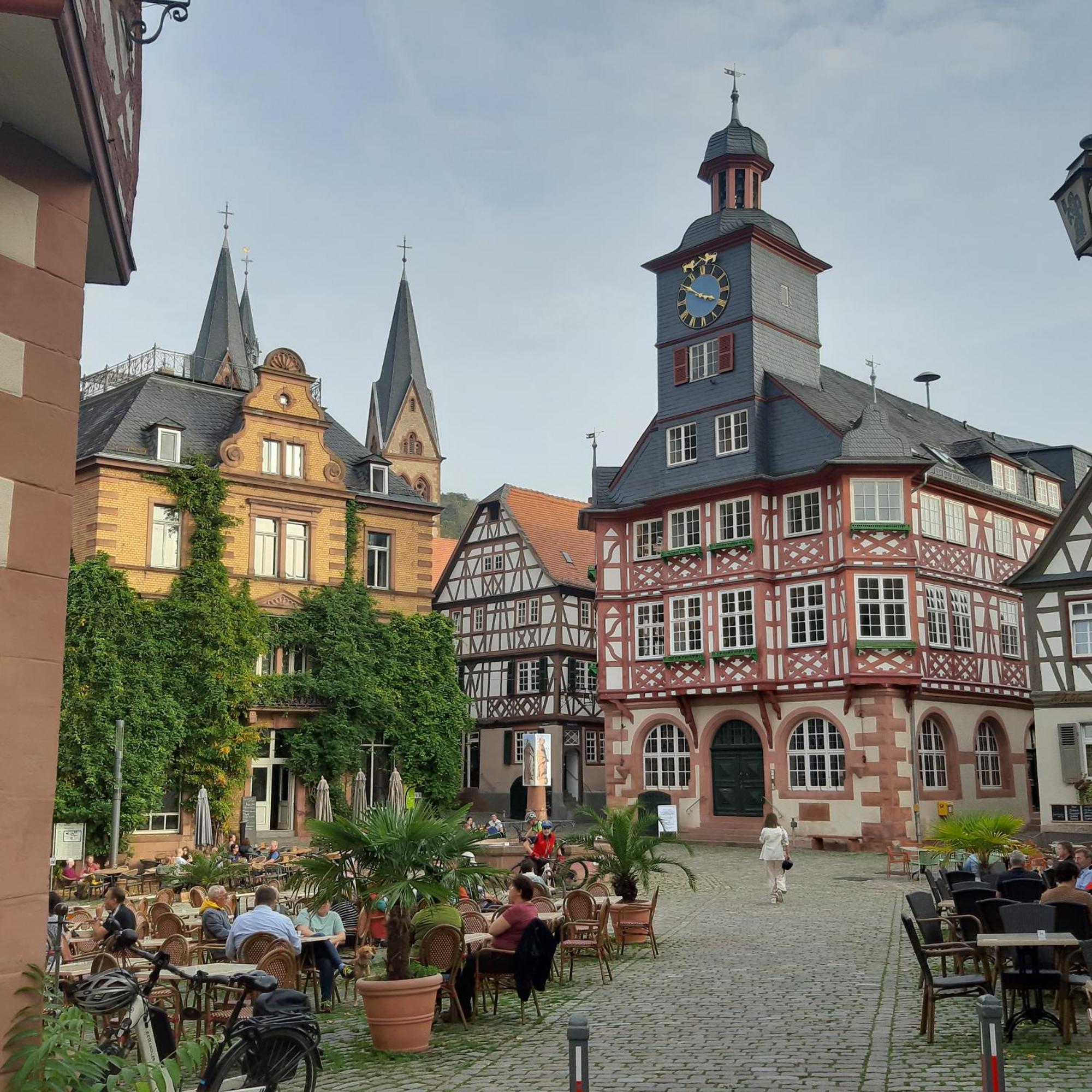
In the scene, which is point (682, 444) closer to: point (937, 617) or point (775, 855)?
point (937, 617)

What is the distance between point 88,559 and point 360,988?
23111 millimetres

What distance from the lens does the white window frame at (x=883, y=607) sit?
Answer: 32125mm

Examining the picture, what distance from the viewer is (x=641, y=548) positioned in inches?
1500

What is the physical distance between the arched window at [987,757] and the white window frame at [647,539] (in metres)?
10.4

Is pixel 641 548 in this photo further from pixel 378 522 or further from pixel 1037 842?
pixel 1037 842

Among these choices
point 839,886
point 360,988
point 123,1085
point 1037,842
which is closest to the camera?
point 123,1085

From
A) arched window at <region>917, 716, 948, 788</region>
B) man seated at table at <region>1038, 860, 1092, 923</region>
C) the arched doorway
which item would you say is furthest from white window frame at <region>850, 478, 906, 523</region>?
man seated at table at <region>1038, 860, 1092, 923</region>

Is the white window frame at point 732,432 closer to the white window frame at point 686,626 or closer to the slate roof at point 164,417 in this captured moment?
the white window frame at point 686,626

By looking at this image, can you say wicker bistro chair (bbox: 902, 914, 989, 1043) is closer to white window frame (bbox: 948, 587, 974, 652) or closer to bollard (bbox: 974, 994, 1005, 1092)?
bollard (bbox: 974, 994, 1005, 1092)

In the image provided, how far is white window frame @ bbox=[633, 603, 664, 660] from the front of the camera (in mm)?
36906

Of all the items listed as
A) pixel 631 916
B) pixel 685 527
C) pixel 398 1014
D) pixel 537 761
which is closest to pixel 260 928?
pixel 398 1014

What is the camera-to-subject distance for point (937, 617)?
3384 centimetres

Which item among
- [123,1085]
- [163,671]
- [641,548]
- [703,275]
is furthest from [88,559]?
[123,1085]

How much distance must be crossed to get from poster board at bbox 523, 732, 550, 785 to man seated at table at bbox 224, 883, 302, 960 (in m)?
19.8
